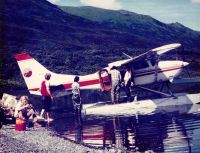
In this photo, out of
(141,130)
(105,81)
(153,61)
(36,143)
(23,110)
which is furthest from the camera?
(153,61)

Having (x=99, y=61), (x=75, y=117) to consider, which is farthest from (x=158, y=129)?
(x=99, y=61)

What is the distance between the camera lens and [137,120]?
12.9 metres

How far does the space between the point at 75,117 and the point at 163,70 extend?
4.35m

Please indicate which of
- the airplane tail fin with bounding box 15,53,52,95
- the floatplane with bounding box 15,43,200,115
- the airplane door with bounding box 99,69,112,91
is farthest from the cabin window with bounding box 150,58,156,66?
the airplane tail fin with bounding box 15,53,52,95

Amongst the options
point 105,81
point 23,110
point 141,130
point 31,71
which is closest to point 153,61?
point 105,81

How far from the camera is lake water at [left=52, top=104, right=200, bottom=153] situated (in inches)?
356

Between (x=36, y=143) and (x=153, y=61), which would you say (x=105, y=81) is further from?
(x=36, y=143)

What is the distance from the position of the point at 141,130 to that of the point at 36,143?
3288 millimetres

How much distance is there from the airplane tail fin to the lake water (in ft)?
8.09

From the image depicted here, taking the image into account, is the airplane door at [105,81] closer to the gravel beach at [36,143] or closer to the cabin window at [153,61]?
the cabin window at [153,61]

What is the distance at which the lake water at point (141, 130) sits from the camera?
9.05m

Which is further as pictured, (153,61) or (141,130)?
(153,61)

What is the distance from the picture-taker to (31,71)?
1681 cm

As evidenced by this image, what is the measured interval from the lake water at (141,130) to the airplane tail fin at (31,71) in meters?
2.47
